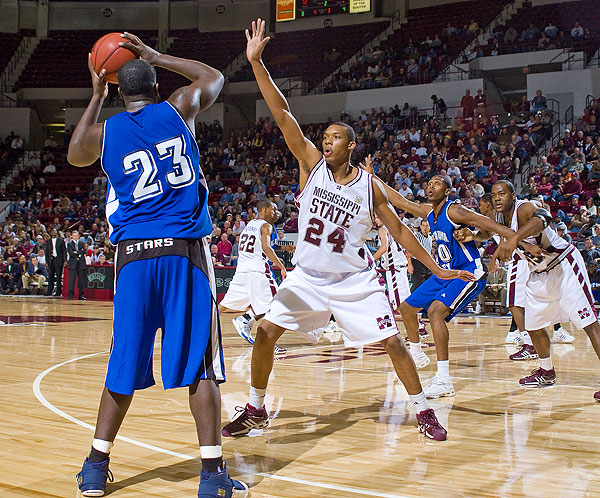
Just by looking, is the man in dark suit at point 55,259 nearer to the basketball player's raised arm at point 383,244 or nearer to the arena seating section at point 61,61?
the basketball player's raised arm at point 383,244

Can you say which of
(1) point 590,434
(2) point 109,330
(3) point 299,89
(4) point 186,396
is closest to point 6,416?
(4) point 186,396

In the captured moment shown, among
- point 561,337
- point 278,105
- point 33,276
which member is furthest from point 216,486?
point 33,276

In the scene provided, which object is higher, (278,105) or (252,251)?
(278,105)

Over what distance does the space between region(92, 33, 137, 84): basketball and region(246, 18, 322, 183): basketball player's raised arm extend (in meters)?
0.86

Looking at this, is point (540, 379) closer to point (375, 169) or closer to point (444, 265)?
point (444, 265)

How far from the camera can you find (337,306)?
169 inches

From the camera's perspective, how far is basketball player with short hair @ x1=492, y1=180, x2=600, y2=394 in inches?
229

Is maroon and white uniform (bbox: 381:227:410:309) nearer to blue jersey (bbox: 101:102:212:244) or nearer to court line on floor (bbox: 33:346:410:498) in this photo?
court line on floor (bbox: 33:346:410:498)

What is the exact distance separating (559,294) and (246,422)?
313cm

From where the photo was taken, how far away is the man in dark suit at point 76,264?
17859 millimetres

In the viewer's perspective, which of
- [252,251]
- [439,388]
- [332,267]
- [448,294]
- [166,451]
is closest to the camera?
[166,451]

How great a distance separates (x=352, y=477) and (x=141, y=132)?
6.09 ft

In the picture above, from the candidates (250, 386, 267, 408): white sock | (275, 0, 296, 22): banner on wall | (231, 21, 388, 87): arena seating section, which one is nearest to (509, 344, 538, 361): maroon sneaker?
(250, 386, 267, 408): white sock

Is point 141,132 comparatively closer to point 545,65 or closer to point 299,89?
point 545,65
